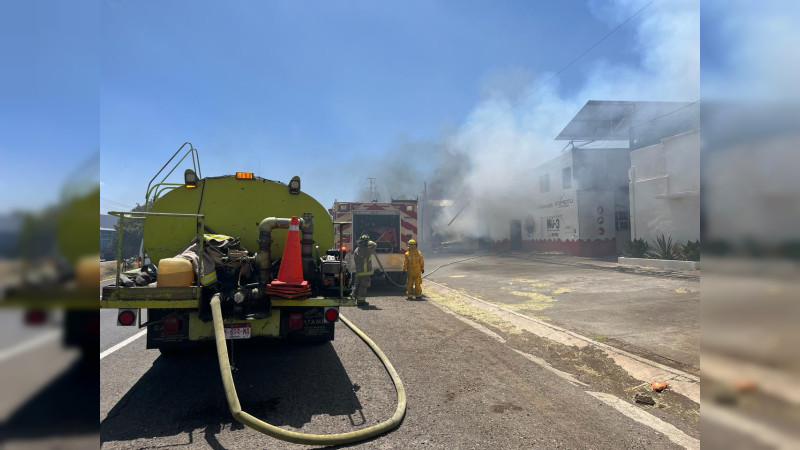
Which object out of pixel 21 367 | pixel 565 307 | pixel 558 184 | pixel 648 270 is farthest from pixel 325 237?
pixel 558 184

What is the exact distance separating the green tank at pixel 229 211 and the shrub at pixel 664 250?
50.1 feet

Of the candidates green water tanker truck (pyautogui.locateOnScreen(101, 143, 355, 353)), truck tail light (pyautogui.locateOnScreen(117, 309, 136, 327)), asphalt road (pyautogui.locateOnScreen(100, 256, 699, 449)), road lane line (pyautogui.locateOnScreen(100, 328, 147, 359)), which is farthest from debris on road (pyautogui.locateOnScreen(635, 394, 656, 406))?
road lane line (pyautogui.locateOnScreen(100, 328, 147, 359))

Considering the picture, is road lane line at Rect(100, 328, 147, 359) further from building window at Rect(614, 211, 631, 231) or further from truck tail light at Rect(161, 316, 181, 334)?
building window at Rect(614, 211, 631, 231)

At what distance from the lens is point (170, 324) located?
12.1ft

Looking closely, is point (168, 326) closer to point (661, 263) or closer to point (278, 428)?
point (278, 428)

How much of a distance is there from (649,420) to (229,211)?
488 cm

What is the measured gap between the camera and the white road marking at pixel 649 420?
9.99 feet

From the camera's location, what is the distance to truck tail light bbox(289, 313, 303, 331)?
3971 millimetres

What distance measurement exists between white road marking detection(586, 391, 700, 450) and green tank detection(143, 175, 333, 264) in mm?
3579

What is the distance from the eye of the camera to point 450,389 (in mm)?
3967

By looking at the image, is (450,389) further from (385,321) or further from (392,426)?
(385,321)

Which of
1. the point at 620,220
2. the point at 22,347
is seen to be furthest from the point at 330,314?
the point at 620,220

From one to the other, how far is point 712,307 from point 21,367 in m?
1.21

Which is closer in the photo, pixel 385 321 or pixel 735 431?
pixel 735 431
